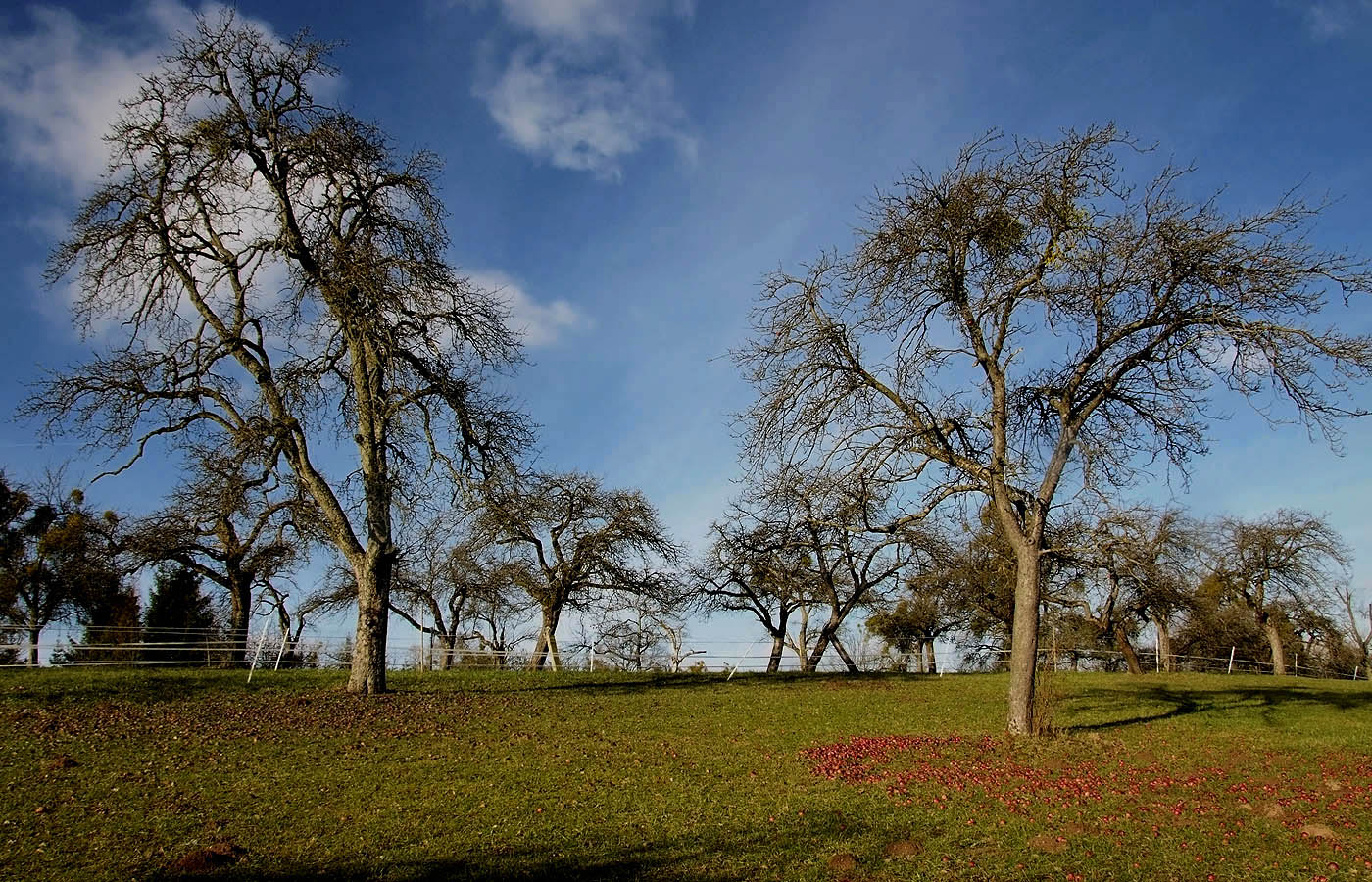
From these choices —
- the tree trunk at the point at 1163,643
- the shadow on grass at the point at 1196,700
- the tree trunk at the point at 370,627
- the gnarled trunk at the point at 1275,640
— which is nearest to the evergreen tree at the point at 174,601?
the tree trunk at the point at 370,627

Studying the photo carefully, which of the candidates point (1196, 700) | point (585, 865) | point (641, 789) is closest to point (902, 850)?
point (585, 865)

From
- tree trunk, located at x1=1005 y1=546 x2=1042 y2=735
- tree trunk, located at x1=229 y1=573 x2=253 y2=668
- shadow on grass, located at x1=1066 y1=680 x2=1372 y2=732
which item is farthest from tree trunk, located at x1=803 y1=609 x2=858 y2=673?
tree trunk, located at x1=229 y1=573 x2=253 y2=668

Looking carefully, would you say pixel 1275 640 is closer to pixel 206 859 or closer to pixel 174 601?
pixel 206 859

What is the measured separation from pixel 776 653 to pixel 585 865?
23.7 m

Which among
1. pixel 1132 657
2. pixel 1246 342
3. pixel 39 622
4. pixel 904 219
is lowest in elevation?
pixel 1132 657

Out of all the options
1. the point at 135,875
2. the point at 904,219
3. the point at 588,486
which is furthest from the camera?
the point at 588,486

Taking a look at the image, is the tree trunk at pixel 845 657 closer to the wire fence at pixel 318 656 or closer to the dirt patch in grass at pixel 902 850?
the wire fence at pixel 318 656

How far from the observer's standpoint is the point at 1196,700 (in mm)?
20594

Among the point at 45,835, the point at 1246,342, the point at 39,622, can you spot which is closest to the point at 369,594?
the point at 45,835

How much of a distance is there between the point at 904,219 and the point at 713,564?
64.8ft

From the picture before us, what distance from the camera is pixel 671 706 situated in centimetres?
1831

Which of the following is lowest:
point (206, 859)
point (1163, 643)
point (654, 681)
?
point (1163, 643)

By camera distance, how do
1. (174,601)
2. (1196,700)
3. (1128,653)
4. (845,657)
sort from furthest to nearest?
(1128,653) < (174,601) < (845,657) < (1196,700)

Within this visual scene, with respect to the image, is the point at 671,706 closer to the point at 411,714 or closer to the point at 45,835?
the point at 411,714
